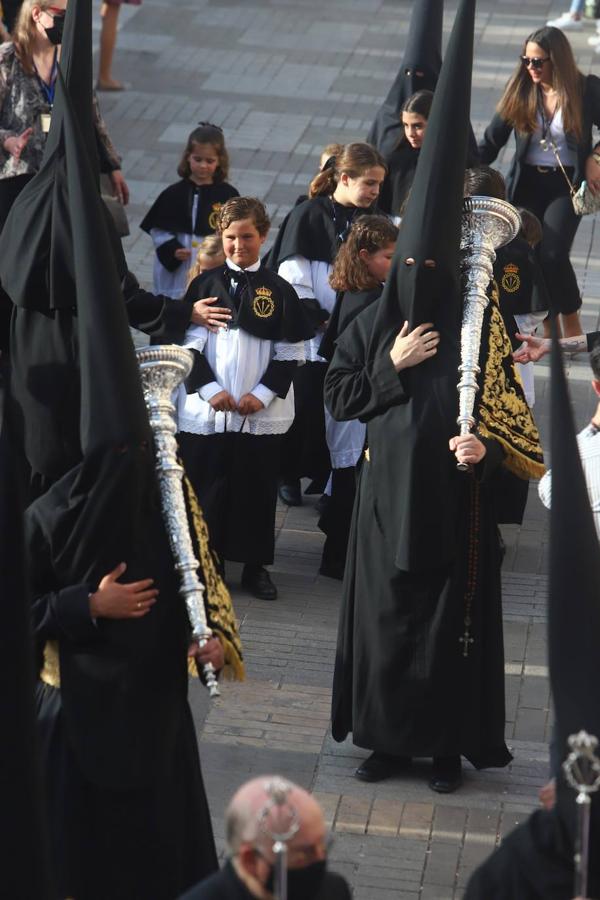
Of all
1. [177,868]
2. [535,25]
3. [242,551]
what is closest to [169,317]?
[242,551]

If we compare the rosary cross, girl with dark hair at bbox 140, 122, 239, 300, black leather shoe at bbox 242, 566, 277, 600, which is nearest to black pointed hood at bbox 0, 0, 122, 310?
the rosary cross

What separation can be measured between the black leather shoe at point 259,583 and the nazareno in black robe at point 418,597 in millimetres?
1597

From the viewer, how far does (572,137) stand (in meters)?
9.95

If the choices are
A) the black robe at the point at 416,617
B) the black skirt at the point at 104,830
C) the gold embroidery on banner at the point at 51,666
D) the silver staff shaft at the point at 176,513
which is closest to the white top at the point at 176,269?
the black robe at the point at 416,617

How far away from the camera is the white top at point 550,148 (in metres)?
9.98

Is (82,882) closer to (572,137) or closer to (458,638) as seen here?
(458,638)

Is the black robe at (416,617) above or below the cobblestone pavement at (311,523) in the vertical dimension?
above

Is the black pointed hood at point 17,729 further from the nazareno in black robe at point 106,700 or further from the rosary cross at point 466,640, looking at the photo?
the rosary cross at point 466,640

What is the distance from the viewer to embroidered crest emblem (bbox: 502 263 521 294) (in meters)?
7.93

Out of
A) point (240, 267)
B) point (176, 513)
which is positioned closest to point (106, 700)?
point (176, 513)

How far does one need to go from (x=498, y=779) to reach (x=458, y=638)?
68 cm

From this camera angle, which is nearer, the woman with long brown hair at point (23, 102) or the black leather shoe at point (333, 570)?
the black leather shoe at point (333, 570)

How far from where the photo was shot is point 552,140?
32.8 feet

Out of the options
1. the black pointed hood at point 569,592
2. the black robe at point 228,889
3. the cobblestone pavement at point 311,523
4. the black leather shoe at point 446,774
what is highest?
the black pointed hood at point 569,592
